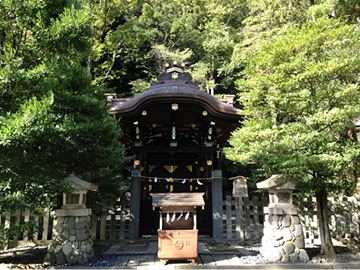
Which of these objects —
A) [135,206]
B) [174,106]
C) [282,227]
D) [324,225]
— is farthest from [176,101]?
[324,225]

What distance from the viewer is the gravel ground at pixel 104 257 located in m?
5.41

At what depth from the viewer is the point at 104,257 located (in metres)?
5.85

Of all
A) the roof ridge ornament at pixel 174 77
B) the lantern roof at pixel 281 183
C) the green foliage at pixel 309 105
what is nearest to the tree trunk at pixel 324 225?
the green foliage at pixel 309 105

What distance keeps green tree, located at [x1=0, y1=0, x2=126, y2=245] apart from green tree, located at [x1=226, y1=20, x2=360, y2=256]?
3.63 meters

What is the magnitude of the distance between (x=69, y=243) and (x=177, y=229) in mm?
2319

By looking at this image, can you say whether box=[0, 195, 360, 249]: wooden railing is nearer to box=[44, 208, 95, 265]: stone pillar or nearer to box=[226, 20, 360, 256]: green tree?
box=[226, 20, 360, 256]: green tree

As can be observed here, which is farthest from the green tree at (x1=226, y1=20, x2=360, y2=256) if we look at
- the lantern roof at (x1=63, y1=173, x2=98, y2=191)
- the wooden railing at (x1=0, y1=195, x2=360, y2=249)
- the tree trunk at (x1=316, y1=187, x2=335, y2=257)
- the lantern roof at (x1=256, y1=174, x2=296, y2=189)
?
the lantern roof at (x1=63, y1=173, x2=98, y2=191)

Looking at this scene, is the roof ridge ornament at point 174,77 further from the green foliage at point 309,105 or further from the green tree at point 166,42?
the green tree at point 166,42

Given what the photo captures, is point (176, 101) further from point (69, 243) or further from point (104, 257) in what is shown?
Result: point (69, 243)

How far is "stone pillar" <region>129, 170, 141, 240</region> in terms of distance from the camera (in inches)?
322

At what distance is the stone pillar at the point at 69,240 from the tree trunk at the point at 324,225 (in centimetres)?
532

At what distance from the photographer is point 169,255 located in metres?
5.22

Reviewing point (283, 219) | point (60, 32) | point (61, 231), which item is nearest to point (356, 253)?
point (283, 219)

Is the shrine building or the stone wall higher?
the shrine building
